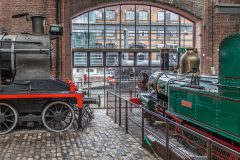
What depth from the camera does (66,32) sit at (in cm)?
1559

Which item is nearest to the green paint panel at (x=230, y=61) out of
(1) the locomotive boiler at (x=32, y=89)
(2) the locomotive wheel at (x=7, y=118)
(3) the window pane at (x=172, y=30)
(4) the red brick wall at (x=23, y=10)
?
(1) the locomotive boiler at (x=32, y=89)

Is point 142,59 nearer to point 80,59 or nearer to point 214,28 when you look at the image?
point 80,59

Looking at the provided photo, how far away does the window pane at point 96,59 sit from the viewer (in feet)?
58.2

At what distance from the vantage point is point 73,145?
24.9 feet

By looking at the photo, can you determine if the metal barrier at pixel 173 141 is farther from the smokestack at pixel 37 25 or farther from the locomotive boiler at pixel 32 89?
the smokestack at pixel 37 25

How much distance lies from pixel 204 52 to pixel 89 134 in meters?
9.61

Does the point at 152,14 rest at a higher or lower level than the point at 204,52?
higher

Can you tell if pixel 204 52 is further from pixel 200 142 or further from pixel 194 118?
pixel 200 142

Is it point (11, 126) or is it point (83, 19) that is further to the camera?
point (83, 19)

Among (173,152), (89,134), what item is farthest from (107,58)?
(173,152)

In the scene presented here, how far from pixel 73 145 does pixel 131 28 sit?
12.7 meters

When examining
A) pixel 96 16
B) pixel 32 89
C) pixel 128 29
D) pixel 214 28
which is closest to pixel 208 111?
pixel 32 89

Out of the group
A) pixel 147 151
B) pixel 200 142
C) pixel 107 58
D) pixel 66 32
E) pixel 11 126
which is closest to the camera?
pixel 200 142

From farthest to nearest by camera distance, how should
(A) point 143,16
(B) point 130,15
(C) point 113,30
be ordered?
(B) point 130,15 < (A) point 143,16 < (C) point 113,30
